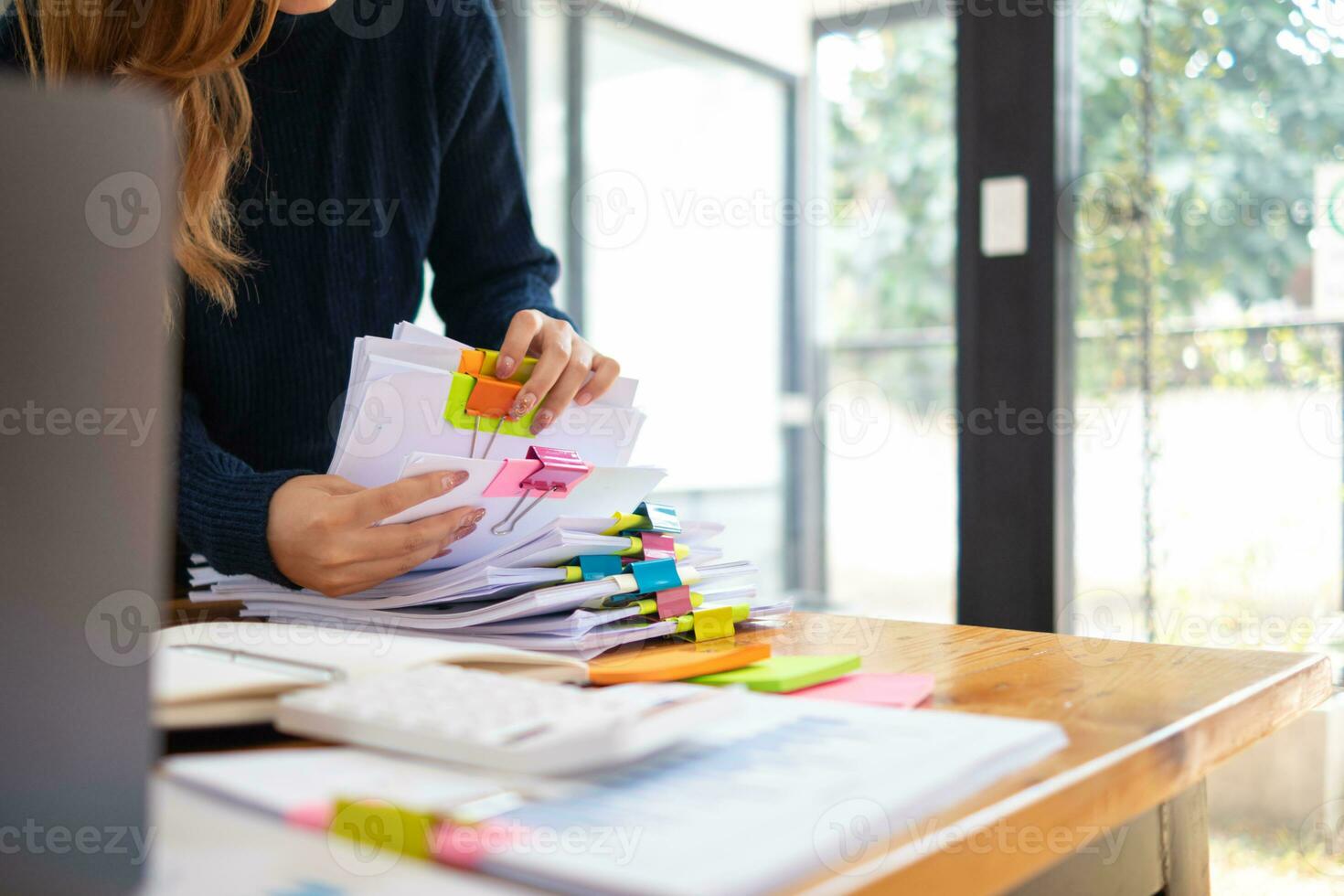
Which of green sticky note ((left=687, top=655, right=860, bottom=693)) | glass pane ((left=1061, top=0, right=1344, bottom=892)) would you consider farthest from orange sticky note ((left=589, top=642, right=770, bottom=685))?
glass pane ((left=1061, top=0, right=1344, bottom=892))

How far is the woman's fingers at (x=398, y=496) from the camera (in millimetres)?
684

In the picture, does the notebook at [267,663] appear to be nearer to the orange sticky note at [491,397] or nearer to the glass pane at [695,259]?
the orange sticky note at [491,397]

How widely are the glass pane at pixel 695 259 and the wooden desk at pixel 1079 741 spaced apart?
2.77 metres

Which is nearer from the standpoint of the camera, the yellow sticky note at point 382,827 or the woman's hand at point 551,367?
the yellow sticky note at point 382,827

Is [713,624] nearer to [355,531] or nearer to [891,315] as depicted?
[355,531]

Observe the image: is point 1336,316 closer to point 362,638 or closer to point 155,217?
point 362,638

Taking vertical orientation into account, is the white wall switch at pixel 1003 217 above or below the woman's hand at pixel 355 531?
above

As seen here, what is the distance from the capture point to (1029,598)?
6.86 ft

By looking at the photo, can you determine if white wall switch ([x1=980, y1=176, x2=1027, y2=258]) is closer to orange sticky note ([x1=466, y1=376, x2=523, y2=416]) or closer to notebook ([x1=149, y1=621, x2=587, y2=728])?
orange sticky note ([x1=466, y1=376, x2=523, y2=416])

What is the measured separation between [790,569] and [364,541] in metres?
3.46

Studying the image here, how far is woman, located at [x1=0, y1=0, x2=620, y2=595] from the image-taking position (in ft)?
3.17

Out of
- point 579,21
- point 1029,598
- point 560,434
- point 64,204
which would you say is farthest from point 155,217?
point 579,21

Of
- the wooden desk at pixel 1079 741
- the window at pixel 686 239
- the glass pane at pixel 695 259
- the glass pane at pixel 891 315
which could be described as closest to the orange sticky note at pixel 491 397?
the wooden desk at pixel 1079 741

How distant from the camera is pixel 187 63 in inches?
36.8
